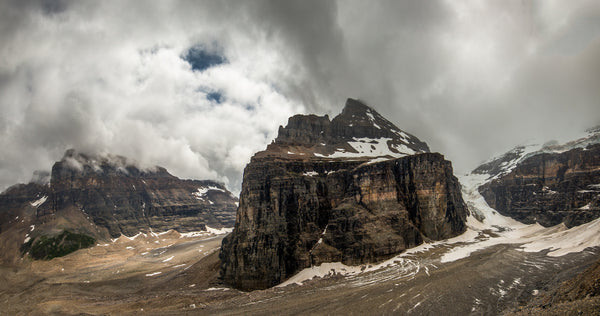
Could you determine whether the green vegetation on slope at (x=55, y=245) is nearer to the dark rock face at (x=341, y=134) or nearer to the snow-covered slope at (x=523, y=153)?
the dark rock face at (x=341, y=134)

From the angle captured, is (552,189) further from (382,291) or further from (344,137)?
(382,291)

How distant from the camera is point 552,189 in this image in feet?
427

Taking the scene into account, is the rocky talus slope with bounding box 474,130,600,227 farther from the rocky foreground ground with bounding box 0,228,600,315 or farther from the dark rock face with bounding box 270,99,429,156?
the dark rock face with bounding box 270,99,429,156

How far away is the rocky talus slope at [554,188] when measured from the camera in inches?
4248

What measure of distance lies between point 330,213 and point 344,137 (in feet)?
207

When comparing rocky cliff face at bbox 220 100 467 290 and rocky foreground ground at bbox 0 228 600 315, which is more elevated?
rocky cliff face at bbox 220 100 467 290

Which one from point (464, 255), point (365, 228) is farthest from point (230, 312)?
point (464, 255)

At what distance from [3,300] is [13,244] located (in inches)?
4368

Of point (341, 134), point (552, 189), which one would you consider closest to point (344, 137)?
point (341, 134)

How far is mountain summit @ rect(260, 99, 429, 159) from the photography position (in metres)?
120

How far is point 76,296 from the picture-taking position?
306 feet

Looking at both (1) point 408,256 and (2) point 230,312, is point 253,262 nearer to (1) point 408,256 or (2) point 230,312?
(2) point 230,312

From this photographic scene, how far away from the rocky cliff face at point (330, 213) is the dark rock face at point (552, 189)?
4685cm

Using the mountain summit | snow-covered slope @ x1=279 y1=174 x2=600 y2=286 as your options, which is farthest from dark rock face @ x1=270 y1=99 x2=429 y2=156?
snow-covered slope @ x1=279 y1=174 x2=600 y2=286
